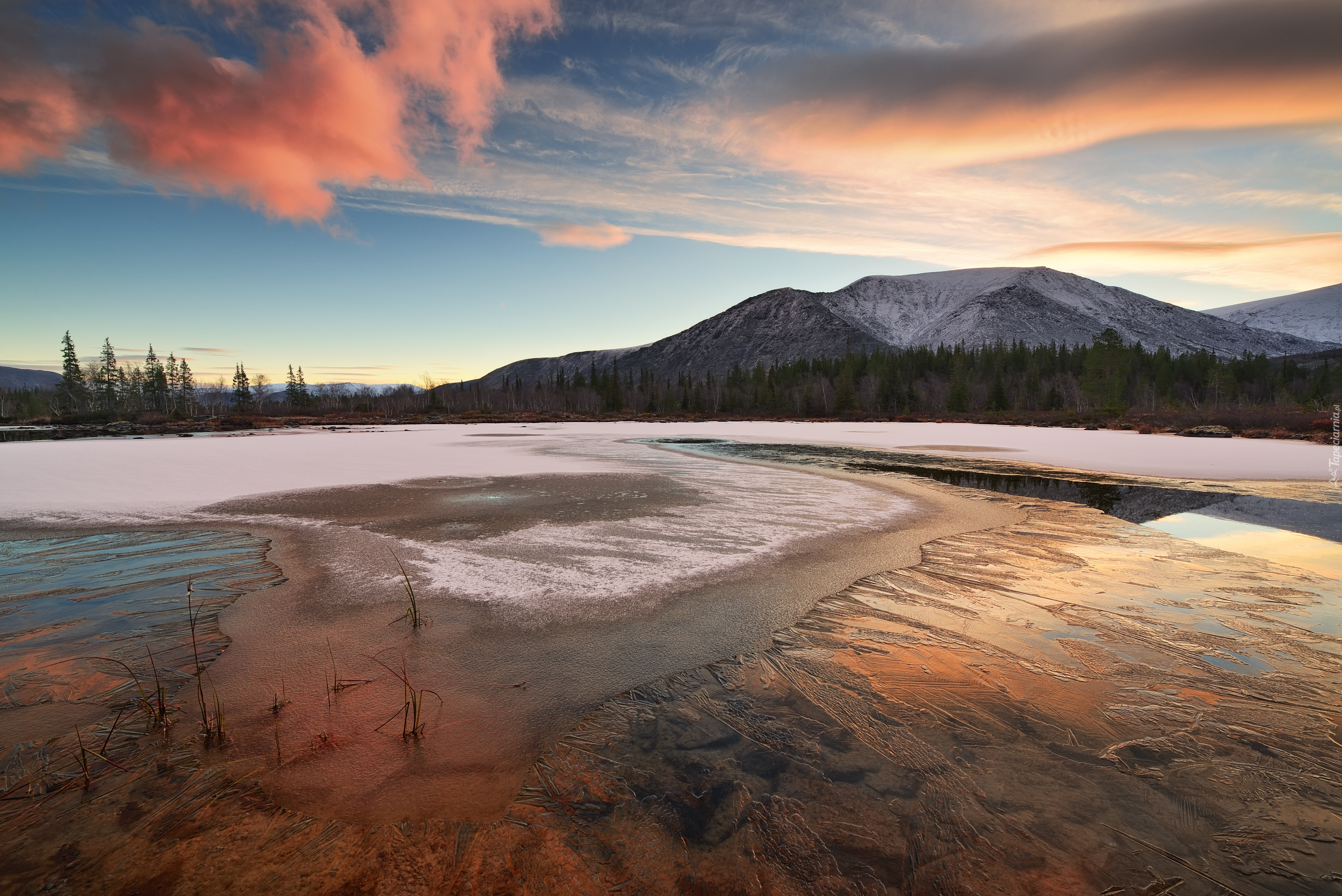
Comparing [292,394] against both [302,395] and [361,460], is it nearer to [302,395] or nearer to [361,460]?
[302,395]

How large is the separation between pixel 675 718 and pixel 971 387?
118 m

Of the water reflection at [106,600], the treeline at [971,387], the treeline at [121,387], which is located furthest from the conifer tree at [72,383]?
the water reflection at [106,600]

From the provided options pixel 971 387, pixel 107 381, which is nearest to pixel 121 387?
pixel 107 381

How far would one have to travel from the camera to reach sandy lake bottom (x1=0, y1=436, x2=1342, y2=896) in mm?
3021

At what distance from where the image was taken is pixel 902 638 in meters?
5.73

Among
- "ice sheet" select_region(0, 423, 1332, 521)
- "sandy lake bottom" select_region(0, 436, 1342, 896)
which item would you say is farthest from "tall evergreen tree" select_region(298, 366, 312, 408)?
"sandy lake bottom" select_region(0, 436, 1342, 896)

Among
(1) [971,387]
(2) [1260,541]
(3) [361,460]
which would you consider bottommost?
(2) [1260,541]

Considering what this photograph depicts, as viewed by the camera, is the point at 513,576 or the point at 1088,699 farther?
the point at 513,576

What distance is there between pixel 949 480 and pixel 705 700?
15.1 meters

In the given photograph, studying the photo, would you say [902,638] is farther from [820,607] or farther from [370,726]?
[370,726]

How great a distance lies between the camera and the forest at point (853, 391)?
88062 mm

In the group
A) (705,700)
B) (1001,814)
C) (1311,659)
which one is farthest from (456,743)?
(1311,659)

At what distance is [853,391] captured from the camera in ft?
318

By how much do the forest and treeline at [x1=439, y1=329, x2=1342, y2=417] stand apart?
320 millimetres
